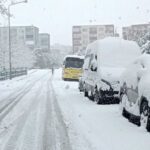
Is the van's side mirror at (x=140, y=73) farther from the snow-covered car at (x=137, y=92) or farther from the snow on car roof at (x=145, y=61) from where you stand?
the snow on car roof at (x=145, y=61)

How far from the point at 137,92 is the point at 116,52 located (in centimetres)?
779

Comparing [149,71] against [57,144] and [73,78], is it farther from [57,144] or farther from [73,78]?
[73,78]

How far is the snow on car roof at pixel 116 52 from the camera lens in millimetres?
19578

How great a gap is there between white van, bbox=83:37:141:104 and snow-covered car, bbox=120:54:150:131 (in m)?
4.14

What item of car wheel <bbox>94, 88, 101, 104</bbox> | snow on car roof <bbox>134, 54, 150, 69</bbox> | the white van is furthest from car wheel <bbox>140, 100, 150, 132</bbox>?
car wheel <bbox>94, 88, 101, 104</bbox>

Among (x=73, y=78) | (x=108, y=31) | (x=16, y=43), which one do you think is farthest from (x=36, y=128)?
(x=108, y=31)

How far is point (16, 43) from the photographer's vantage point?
129500mm

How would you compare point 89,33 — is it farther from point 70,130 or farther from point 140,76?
point 70,130

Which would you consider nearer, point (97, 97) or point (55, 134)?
point (55, 134)

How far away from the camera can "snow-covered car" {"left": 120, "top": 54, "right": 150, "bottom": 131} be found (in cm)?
1107

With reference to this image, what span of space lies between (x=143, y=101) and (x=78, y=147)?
2561 millimetres

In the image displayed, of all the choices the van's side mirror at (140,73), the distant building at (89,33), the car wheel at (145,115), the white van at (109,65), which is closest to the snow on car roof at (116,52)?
the white van at (109,65)

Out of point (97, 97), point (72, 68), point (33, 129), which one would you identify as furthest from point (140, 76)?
point (72, 68)

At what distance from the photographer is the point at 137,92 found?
12.1 metres
